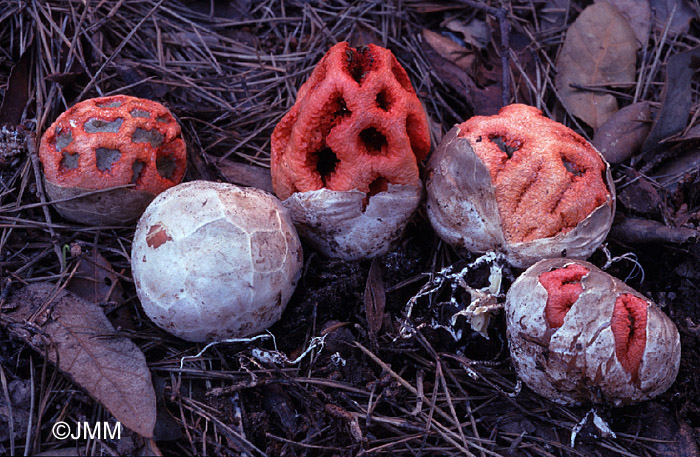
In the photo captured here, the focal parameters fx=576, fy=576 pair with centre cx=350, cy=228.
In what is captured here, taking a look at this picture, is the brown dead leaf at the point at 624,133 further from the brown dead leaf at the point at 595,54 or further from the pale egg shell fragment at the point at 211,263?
the pale egg shell fragment at the point at 211,263

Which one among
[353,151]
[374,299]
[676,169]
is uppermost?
[353,151]

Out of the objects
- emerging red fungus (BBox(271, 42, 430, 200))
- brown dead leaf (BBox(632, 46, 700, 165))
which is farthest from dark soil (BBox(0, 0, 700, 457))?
emerging red fungus (BBox(271, 42, 430, 200))

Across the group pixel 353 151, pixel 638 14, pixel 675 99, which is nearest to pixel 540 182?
pixel 353 151

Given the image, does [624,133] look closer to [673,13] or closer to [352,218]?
[673,13]

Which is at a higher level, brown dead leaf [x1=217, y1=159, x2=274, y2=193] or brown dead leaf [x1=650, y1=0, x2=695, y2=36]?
brown dead leaf [x1=650, y1=0, x2=695, y2=36]

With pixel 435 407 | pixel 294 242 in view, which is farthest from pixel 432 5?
pixel 435 407

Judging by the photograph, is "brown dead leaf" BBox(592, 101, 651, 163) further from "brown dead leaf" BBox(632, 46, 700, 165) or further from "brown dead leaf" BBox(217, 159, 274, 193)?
"brown dead leaf" BBox(217, 159, 274, 193)
